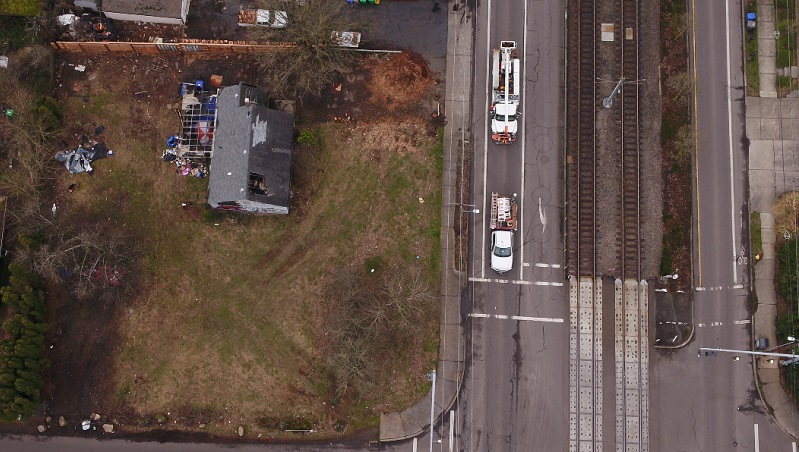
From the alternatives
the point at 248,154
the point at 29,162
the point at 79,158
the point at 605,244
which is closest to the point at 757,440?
the point at 605,244

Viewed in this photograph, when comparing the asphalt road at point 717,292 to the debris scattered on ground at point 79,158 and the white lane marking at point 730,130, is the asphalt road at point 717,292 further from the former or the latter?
the debris scattered on ground at point 79,158

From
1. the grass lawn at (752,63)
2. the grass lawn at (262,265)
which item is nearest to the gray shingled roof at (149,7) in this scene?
the grass lawn at (262,265)

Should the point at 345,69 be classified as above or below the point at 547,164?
above

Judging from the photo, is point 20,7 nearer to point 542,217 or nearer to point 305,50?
point 305,50

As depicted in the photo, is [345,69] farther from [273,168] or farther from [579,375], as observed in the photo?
[579,375]

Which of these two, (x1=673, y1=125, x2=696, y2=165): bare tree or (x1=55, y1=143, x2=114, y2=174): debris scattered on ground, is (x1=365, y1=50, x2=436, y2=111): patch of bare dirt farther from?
(x1=55, y1=143, x2=114, y2=174): debris scattered on ground

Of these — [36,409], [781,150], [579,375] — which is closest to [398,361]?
[579,375]
